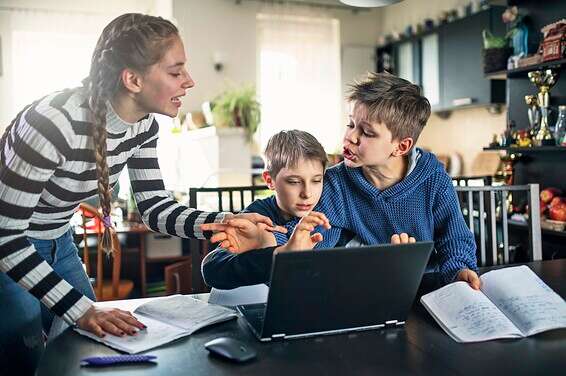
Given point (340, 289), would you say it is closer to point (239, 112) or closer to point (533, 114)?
point (533, 114)

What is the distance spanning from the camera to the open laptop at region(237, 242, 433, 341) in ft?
2.94

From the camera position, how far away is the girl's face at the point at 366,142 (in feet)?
4.67

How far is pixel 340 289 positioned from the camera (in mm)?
945

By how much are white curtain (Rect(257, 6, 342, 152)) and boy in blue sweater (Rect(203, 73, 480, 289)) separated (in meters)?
4.20

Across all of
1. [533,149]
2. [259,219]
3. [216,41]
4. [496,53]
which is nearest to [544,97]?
[533,149]

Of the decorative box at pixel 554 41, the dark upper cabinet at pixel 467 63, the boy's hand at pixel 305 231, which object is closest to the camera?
the boy's hand at pixel 305 231

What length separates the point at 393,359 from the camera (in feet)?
2.94

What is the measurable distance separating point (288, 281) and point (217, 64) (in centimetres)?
485

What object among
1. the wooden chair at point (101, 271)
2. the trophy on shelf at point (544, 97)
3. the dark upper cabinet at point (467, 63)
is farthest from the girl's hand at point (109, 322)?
the dark upper cabinet at point (467, 63)

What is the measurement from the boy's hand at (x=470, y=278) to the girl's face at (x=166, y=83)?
732 millimetres

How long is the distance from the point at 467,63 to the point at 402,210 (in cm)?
330

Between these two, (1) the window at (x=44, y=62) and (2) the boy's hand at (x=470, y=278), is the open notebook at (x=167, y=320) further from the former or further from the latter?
(1) the window at (x=44, y=62)

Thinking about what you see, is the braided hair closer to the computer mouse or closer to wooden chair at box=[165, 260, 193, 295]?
the computer mouse

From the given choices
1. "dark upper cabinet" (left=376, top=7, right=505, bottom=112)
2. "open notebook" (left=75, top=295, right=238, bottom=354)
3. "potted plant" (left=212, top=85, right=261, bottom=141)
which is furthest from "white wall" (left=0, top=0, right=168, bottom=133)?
"open notebook" (left=75, top=295, right=238, bottom=354)
